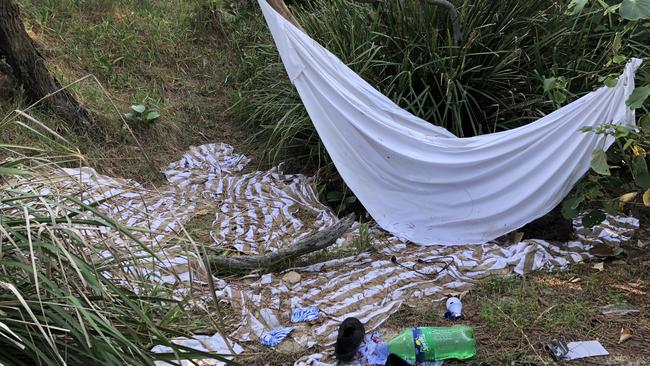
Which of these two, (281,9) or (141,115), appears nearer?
(281,9)

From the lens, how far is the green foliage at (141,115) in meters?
4.78

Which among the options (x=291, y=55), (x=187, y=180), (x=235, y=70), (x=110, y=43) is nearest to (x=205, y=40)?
(x=235, y=70)

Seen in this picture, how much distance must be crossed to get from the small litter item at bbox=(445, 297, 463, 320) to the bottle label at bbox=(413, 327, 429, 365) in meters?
0.32

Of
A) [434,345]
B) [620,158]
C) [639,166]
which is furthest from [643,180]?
[434,345]

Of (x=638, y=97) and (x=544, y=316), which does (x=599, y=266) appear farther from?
(x=638, y=97)

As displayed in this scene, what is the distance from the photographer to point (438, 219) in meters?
3.46

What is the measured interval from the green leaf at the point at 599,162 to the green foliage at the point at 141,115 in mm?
3439

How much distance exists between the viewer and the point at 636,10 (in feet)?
8.76

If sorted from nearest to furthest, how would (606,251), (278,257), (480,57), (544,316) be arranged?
(544,316) < (278,257) < (606,251) < (480,57)

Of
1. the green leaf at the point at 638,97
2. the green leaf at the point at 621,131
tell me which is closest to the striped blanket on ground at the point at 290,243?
the green leaf at the point at 621,131

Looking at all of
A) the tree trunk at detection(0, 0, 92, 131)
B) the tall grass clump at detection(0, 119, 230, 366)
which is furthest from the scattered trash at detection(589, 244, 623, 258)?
the tree trunk at detection(0, 0, 92, 131)

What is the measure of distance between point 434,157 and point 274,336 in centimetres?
148

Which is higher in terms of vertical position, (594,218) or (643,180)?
(643,180)

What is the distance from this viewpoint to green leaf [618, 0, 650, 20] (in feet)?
8.70
